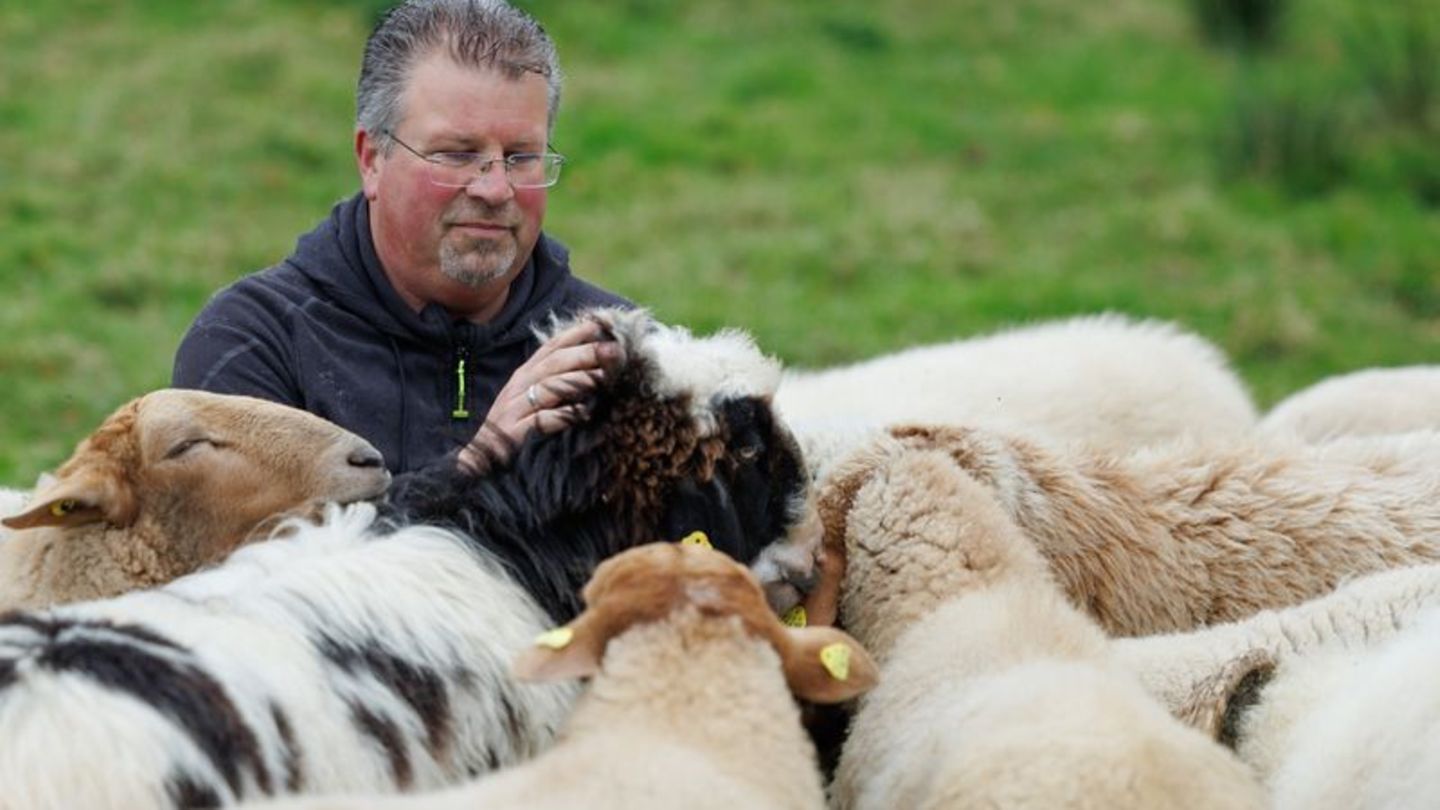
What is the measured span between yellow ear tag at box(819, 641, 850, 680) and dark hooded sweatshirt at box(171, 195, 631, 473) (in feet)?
5.01

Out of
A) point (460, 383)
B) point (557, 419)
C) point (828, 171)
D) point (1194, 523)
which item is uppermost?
point (557, 419)

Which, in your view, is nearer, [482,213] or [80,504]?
[80,504]

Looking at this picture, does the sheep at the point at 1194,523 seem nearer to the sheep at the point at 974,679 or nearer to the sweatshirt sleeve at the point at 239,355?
the sheep at the point at 974,679

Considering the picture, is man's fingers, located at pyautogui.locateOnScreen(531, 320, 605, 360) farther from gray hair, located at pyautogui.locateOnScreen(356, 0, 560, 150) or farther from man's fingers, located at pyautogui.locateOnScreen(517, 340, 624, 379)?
gray hair, located at pyautogui.locateOnScreen(356, 0, 560, 150)

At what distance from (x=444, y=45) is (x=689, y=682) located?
208 cm

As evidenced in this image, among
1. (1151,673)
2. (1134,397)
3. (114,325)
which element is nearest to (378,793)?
(1151,673)

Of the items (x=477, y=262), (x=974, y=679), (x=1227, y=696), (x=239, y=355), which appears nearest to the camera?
(x=974, y=679)

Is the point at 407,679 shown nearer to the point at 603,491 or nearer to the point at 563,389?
the point at 603,491

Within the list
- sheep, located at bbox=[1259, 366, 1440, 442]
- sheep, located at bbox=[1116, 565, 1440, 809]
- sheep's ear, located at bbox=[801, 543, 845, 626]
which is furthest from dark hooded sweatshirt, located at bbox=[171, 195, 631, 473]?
sheep, located at bbox=[1259, 366, 1440, 442]

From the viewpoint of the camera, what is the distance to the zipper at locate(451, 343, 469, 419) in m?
5.11

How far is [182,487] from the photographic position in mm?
4461

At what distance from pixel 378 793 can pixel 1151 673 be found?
1767 millimetres

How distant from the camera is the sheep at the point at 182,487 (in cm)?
439

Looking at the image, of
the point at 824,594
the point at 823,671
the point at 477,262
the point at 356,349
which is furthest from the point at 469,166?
the point at 823,671
